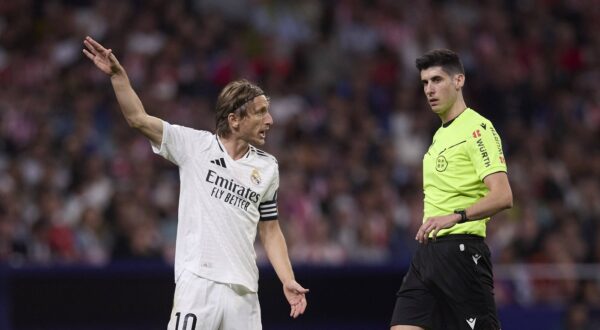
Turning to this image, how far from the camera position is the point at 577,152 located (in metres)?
17.3

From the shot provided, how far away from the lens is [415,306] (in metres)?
8.03

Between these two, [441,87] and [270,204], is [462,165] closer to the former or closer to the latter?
[441,87]

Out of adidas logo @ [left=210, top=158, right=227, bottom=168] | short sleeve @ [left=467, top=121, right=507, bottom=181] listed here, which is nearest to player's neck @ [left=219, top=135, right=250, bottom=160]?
adidas logo @ [left=210, top=158, right=227, bottom=168]

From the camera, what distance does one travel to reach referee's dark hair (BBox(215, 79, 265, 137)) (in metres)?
7.63

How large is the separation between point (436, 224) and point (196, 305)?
1.61 m

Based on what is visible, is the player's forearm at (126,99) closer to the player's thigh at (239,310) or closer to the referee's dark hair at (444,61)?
the player's thigh at (239,310)

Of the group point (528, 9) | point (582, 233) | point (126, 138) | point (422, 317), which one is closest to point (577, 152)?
point (582, 233)

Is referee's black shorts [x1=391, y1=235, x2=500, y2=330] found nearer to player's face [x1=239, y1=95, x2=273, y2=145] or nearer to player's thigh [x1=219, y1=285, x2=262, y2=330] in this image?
player's thigh [x1=219, y1=285, x2=262, y2=330]

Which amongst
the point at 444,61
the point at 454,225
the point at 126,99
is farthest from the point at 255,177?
the point at 444,61

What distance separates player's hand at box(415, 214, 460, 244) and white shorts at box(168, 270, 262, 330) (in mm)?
1210

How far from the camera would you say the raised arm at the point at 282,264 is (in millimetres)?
7484

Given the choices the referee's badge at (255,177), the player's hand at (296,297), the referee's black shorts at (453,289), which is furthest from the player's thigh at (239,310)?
the referee's black shorts at (453,289)

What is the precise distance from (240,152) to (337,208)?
7376mm

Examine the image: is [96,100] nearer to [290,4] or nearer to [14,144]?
[14,144]
